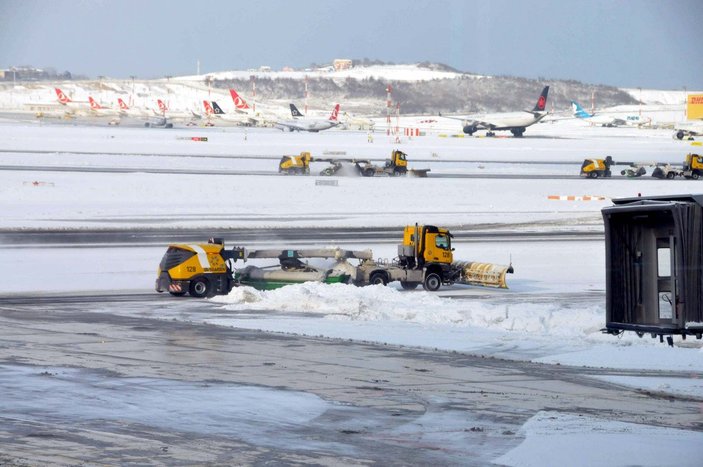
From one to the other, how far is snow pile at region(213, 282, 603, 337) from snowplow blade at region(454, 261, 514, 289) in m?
3.95

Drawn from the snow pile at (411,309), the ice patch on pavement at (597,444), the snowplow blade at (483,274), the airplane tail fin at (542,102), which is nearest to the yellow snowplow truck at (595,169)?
the snowplow blade at (483,274)

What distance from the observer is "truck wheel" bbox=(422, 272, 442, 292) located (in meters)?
32.9

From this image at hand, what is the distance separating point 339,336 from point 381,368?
4252 millimetres

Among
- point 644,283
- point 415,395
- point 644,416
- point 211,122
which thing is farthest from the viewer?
point 211,122

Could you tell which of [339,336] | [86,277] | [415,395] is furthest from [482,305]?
[86,277]

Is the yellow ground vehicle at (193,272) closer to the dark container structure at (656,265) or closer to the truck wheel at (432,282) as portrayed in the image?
the truck wheel at (432,282)

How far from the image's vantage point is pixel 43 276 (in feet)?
110

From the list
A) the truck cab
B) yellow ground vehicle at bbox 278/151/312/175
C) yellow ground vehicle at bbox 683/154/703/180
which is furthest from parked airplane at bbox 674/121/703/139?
yellow ground vehicle at bbox 278/151/312/175

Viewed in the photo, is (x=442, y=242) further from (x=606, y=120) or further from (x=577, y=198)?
(x=606, y=120)

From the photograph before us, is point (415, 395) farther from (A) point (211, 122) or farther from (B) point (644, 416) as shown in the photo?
(A) point (211, 122)

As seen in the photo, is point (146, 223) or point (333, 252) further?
point (146, 223)

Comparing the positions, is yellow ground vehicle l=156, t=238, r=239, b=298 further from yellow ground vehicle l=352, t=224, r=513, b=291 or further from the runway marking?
the runway marking

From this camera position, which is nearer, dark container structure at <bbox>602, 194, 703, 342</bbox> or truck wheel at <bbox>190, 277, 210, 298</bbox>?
dark container structure at <bbox>602, 194, 703, 342</bbox>

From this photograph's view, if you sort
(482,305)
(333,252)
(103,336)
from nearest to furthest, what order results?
(103,336) < (482,305) < (333,252)
